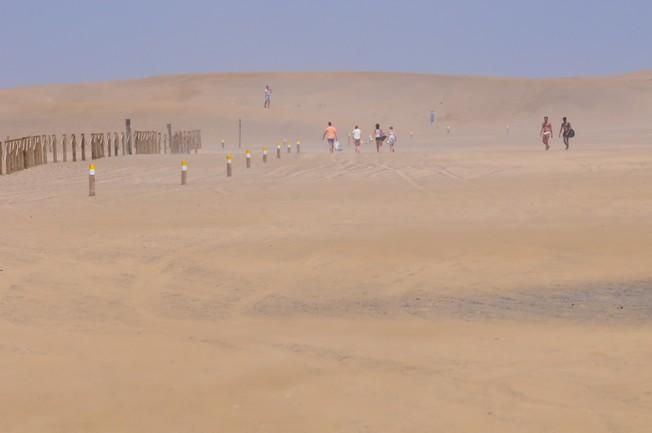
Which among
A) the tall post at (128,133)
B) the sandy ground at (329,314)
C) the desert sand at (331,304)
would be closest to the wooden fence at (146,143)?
the tall post at (128,133)

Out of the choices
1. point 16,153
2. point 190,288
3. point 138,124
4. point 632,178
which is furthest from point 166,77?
point 190,288

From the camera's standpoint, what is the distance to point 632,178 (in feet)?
92.2

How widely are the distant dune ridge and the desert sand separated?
53001 mm

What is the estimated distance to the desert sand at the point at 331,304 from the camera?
7674 mm

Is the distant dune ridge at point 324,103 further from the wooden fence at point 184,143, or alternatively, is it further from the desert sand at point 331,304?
the desert sand at point 331,304

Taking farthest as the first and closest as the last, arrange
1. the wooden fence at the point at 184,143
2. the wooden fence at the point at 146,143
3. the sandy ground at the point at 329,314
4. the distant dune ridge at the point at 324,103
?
1. the distant dune ridge at the point at 324,103
2. the wooden fence at the point at 184,143
3. the wooden fence at the point at 146,143
4. the sandy ground at the point at 329,314

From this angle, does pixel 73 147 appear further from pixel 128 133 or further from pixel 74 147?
pixel 128 133

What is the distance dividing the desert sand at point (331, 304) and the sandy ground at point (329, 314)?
0.03 meters

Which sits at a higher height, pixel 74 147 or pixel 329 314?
pixel 74 147

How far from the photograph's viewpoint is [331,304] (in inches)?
474

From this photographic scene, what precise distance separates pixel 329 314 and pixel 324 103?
104336mm

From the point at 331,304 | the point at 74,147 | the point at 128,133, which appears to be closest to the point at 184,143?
the point at 128,133

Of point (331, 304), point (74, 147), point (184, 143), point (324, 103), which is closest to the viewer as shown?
point (331, 304)

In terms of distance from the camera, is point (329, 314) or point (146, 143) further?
point (146, 143)
